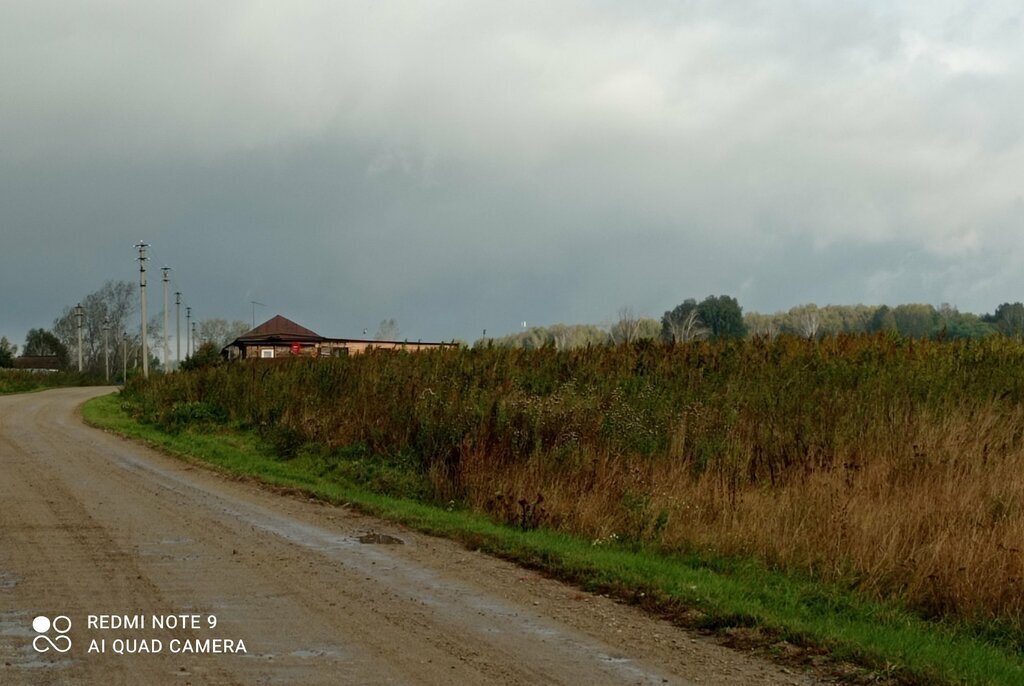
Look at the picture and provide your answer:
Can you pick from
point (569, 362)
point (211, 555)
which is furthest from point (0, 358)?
point (211, 555)

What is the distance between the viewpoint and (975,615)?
9359 millimetres

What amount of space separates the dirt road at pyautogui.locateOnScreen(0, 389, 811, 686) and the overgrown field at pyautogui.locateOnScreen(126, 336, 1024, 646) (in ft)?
8.81

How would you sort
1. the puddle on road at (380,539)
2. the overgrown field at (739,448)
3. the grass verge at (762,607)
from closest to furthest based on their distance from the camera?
the grass verge at (762,607), the overgrown field at (739,448), the puddle on road at (380,539)

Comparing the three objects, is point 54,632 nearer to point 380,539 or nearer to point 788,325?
point 380,539

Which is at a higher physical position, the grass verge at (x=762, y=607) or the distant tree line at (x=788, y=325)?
the distant tree line at (x=788, y=325)

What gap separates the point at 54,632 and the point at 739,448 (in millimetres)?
10060

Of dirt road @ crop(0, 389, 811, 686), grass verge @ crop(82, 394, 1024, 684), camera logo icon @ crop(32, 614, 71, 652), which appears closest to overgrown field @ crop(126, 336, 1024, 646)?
grass verge @ crop(82, 394, 1024, 684)

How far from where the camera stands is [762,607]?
29.6ft

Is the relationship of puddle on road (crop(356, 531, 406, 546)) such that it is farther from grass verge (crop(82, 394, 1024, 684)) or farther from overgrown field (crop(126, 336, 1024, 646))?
overgrown field (crop(126, 336, 1024, 646))

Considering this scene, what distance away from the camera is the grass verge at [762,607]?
7555mm

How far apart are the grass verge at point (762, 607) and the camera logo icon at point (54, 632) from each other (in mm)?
4840

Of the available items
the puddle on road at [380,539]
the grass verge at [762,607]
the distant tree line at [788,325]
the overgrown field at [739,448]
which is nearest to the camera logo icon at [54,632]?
the puddle on road at [380,539]

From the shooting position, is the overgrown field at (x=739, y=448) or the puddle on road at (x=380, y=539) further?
the puddle on road at (x=380, y=539)

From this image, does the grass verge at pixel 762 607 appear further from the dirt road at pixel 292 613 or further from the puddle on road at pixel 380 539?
the puddle on road at pixel 380 539
